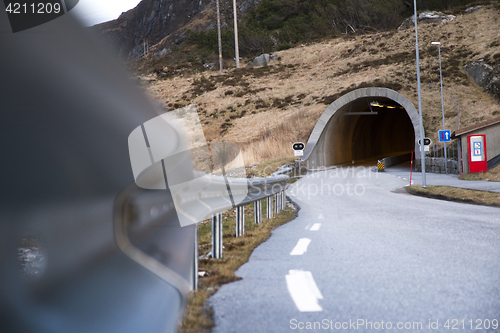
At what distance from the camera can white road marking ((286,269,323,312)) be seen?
4.04 metres

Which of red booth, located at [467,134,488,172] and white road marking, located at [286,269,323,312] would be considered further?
red booth, located at [467,134,488,172]

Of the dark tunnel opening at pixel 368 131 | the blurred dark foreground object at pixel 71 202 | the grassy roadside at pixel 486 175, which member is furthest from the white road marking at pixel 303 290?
the dark tunnel opening at pixel 368 131

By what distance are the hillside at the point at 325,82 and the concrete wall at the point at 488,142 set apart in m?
12.0

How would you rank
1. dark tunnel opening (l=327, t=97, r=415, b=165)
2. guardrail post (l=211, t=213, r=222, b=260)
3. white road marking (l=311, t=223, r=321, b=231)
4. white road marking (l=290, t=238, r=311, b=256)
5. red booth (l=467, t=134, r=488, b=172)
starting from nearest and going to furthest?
1. guardrail post (l=211, t=213, r=222, b=260)
2. white road marking (l=290, t=238, r=311, b=256)
3. white road marking (l=311, t=223, r=321, b=231)
4. red booth (l=467, t=134, r=488, b=172)
5. dark tunnel opening (l=327, t=97, r=415, b=165)

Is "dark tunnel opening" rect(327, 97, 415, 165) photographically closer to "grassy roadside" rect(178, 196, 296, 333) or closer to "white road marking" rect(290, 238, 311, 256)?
"grassy roadside" rect(178, 196, 296, 333)

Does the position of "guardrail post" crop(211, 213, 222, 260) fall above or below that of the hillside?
below

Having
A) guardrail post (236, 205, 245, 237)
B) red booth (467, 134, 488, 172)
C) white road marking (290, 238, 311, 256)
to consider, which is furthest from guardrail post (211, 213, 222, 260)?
red booth (467, 134, 488, 172)

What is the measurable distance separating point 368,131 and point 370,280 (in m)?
46.9

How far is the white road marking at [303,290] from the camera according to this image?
4.04m

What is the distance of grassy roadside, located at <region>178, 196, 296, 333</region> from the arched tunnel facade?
24.2 meters

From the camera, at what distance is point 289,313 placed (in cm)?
387

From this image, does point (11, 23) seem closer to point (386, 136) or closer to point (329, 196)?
point (329, 196)

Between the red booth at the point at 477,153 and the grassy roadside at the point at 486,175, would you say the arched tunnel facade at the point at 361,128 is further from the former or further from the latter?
the grassy roadside at the point at 486,175

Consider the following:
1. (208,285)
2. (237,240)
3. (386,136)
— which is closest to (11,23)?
(208,285)
